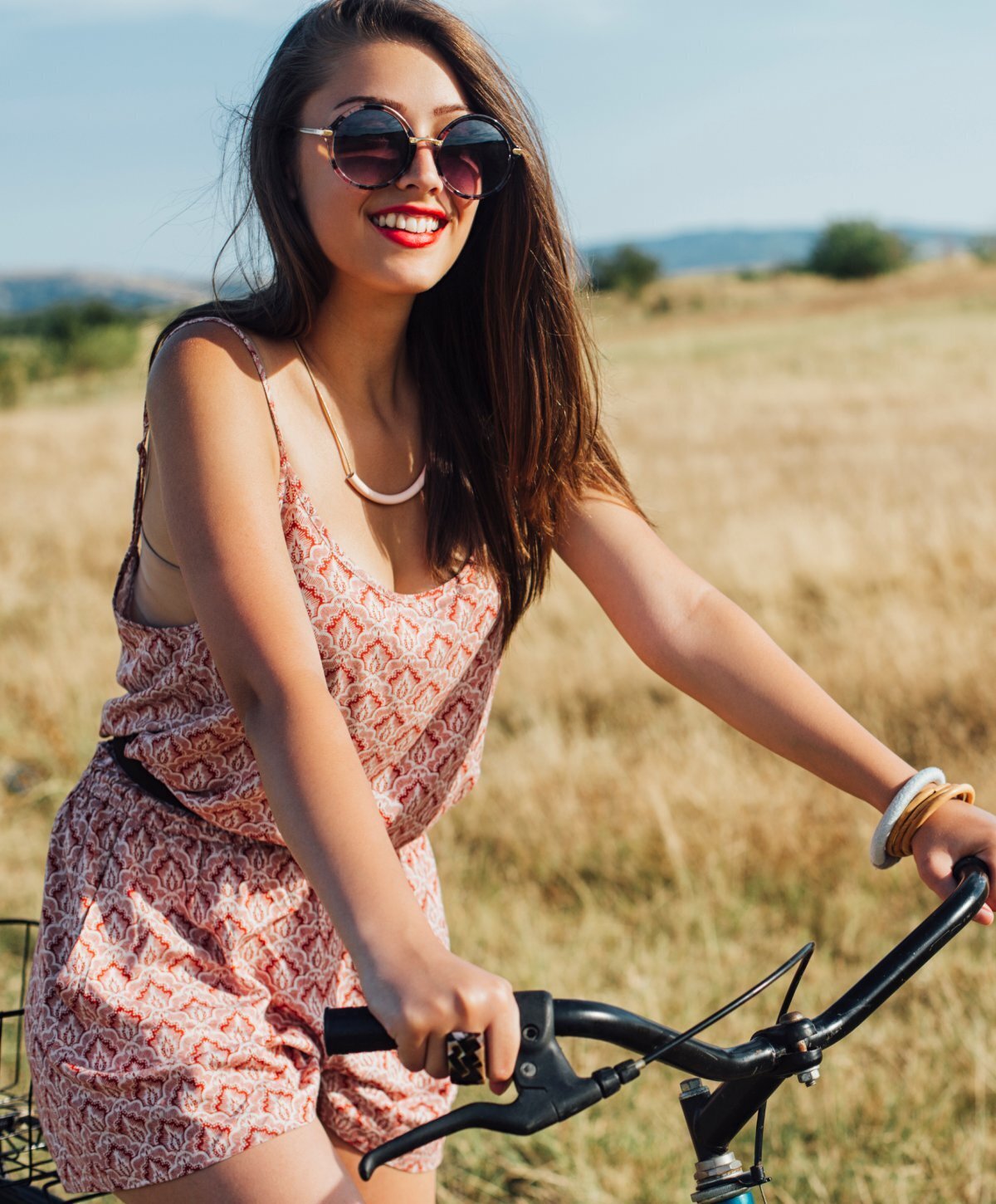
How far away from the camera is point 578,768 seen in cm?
522

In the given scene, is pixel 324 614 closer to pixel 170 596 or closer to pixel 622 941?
pixel 170 596

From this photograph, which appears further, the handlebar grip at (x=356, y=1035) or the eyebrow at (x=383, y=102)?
the eyebrow at (x=383, y=102)

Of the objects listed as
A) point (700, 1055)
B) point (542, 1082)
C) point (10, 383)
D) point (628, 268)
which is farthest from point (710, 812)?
point (628, 268)

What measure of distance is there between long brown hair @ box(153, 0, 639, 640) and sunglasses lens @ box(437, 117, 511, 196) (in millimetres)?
76

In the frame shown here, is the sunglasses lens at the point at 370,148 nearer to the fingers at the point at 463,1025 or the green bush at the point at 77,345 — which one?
the fingers at the point at 463,1025

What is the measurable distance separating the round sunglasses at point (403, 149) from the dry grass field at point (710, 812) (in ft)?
2.53

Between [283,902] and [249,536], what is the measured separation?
0.60m

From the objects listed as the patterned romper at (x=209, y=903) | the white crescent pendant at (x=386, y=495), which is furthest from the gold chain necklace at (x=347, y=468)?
the patterned romper at (x=209, y=903)

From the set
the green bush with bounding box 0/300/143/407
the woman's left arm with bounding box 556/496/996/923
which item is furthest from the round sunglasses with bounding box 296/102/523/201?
the green bush with bounding box 0/300/143/407

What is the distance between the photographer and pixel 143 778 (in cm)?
197

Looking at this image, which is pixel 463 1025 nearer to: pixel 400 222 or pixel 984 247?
pixel 400 222

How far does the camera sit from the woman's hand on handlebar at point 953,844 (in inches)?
64.9

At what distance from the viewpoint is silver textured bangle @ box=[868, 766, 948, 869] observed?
173 centimetres

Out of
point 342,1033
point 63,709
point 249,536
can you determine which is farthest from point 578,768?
point 342,1033
